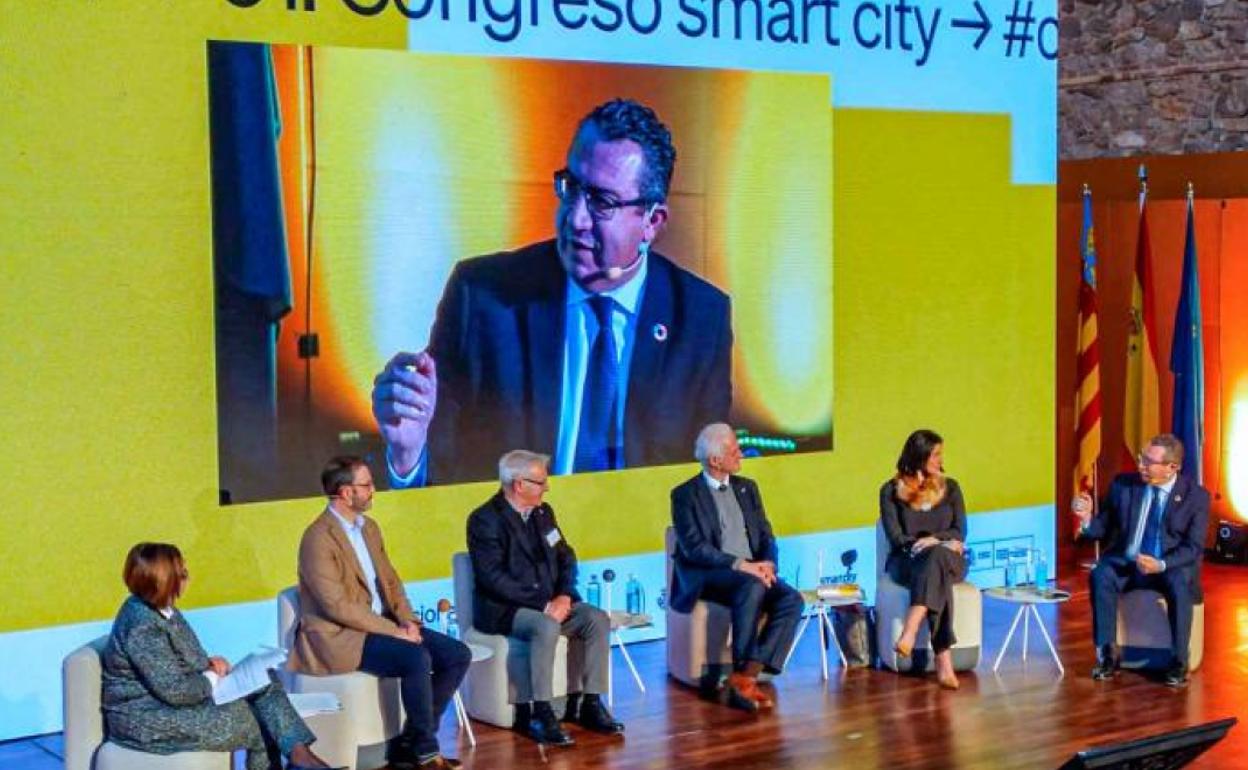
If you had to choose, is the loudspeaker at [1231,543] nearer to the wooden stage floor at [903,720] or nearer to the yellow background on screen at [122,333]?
the wooden stage floor at [903,720]

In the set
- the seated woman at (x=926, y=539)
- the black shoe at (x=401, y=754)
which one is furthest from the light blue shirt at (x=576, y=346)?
the black shoe at (x=401, y=754)

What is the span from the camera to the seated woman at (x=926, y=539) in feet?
27.8

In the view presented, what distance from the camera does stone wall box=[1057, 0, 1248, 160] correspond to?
1266 centimetres

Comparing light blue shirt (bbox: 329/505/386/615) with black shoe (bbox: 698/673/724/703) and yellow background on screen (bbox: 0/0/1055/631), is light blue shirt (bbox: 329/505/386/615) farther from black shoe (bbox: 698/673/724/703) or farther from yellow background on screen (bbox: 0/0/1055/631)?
black shoe (bbox: 698/673/724/703)

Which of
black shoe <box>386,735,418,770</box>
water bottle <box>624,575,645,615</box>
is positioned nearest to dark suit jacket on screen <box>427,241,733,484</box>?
water bottle <box>624,575,645,615</box>

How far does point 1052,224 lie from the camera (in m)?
10.8

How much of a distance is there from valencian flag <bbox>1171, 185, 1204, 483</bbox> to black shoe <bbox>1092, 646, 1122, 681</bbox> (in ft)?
10.0

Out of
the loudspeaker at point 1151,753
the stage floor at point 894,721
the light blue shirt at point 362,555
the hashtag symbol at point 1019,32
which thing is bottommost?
the stage floor at point 894,721

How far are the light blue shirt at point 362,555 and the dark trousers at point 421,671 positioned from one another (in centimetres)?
21

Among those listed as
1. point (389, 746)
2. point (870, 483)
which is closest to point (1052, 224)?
point (870, 483)

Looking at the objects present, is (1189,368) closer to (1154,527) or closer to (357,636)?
(1154,527)

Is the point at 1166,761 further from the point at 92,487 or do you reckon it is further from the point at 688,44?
A: the point at 688,44

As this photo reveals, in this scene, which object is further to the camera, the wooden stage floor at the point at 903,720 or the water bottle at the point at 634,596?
the water bottle at the point at 634,596

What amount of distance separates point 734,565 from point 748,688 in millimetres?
507
